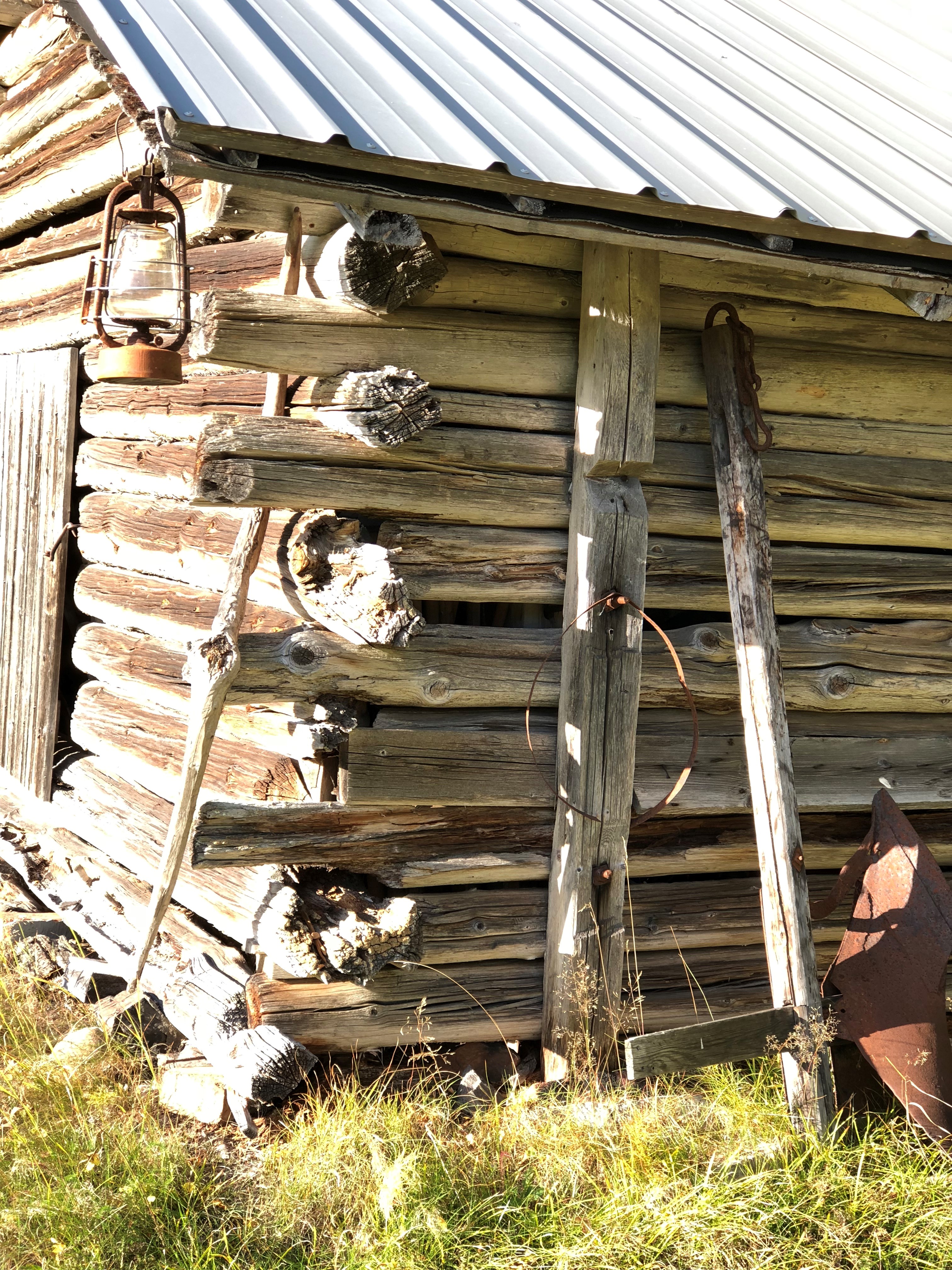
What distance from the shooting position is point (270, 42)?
10.7ft

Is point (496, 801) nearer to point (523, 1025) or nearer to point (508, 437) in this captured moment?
point (523, 1025)

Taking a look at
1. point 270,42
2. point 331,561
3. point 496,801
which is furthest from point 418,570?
point 270,42

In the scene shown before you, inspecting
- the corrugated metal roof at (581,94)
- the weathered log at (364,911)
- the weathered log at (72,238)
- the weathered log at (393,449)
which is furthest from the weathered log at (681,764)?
the weathered log at (72,238)

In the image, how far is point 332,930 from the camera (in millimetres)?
3518

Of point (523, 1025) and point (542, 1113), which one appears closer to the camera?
point (542, 1113)

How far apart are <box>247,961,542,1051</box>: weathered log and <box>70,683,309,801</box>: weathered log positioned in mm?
596

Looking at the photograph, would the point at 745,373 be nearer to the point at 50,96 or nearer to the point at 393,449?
the point at 393,449

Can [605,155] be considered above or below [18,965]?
above

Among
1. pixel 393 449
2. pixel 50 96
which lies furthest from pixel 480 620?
pixel 50 96

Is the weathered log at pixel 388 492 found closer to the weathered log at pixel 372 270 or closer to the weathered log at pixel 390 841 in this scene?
the weathered log at pixel 372 270

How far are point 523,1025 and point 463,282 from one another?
231cm

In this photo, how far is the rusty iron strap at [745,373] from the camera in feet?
12.4

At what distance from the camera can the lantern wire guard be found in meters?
3.07

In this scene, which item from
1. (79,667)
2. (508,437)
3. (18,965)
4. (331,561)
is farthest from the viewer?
(79,667)
